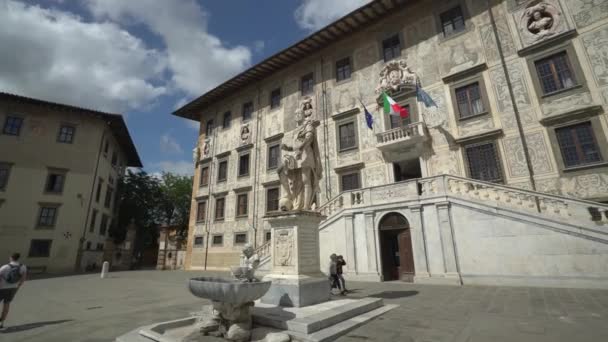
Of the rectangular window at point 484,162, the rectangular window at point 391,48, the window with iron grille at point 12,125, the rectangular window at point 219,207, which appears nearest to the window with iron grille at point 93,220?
the window with iron grille at point 12,125

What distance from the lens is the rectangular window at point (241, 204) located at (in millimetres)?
21312

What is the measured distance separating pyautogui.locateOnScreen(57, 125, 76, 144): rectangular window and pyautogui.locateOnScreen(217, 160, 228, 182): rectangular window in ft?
42.0

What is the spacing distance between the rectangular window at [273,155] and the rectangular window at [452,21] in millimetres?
12529

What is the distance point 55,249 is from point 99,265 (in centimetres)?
467

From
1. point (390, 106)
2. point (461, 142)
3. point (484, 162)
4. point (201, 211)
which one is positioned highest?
point (390, 106)

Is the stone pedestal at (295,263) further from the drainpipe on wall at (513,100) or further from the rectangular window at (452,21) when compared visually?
the rectangular window at (452,21)

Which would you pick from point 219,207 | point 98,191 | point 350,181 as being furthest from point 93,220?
point 350,181

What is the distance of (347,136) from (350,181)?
294 cm

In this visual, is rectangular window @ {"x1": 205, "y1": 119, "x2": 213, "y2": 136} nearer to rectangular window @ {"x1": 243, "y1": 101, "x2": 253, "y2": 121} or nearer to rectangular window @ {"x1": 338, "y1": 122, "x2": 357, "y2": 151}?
rectangular window @ {"x1": 243, "y1": 101, "x2": 253, "y2": 121}

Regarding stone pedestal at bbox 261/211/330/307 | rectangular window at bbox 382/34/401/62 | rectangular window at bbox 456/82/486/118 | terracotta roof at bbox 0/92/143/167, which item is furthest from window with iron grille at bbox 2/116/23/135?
rectangular window at bbox 456/82/486/118

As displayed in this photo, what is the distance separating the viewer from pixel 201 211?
24.5 m

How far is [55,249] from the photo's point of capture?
21531mm

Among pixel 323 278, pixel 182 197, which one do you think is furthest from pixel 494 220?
pixel 182 197

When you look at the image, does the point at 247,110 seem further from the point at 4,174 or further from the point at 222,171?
the point at 4,174
